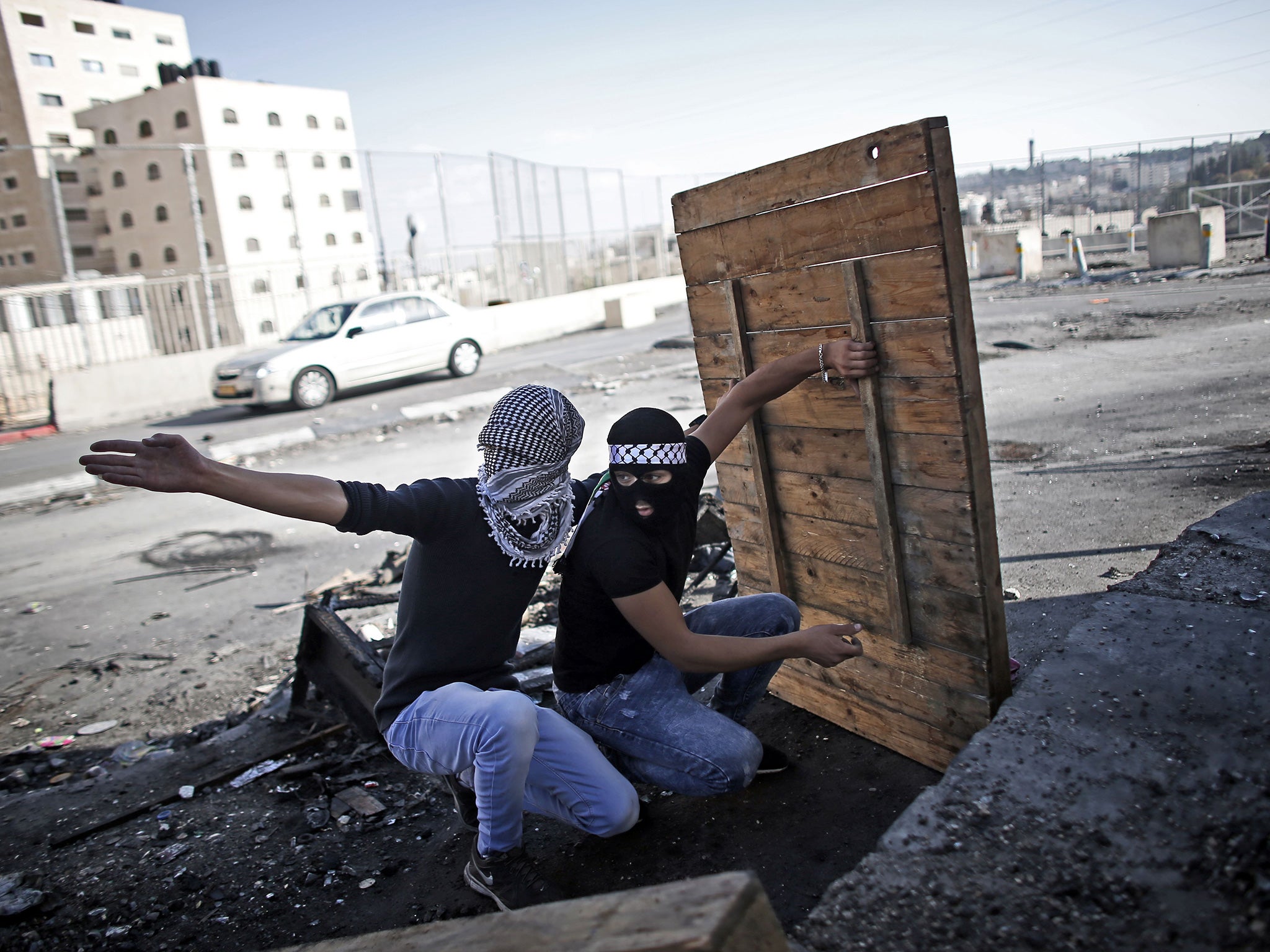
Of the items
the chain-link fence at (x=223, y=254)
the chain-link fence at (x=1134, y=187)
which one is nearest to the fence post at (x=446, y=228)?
the chain-link fence at (x=223, y=254)

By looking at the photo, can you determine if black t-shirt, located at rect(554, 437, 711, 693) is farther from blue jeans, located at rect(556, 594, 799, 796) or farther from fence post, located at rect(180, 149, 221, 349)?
fence post, located at rect(180, 149, 221, 349)

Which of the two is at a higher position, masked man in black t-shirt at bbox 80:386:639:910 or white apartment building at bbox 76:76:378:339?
white apartment building at bbox 76:76:378:339

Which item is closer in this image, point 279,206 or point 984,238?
point 984,238

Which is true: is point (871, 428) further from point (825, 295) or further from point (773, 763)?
point (773, 763)

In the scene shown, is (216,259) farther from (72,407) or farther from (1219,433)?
(1219,433)

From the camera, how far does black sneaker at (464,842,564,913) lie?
2.43 metres

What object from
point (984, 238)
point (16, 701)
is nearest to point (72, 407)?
point (16, 701)

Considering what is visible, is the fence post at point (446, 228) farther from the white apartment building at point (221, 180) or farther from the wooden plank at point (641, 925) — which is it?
the wooden plank at point (641, 925)

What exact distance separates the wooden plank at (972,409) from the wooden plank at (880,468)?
0.29m

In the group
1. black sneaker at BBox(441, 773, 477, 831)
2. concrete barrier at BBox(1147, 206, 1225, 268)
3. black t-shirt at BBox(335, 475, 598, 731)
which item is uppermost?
concrete barrier at BBox(1147, 206, 1225, 268)

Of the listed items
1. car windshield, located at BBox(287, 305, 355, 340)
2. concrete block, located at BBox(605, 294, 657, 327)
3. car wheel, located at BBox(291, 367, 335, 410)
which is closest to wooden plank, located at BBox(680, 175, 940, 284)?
car wheel, located at BBox(291, 367, 335, 410)

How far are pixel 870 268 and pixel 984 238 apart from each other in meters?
22.3

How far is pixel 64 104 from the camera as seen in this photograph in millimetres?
44812

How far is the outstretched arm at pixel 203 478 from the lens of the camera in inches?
Result: 87.6
